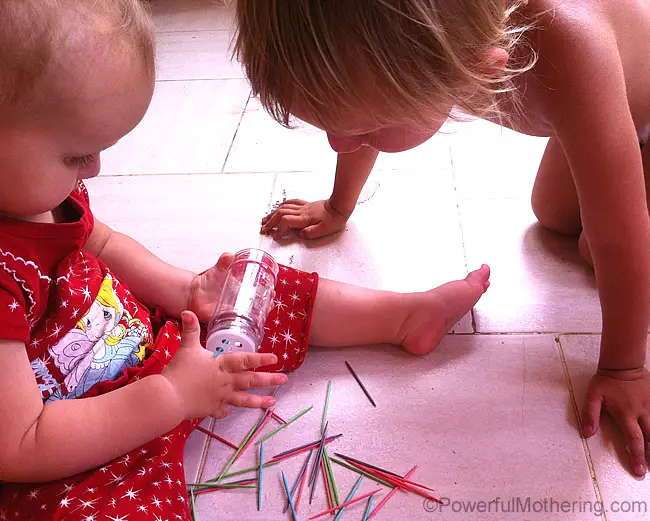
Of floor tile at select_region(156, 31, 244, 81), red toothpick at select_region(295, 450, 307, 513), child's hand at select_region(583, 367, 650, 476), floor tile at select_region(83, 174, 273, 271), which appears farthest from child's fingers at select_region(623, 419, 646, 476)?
floor tile at select_region(156, 31, 244, 81)

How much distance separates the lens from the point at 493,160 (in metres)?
1.28

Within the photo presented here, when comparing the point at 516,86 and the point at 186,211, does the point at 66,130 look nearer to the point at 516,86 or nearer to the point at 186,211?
the point at 516,86

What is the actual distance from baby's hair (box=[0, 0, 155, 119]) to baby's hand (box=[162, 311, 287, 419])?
30 cm

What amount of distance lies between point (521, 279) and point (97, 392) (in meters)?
0.66

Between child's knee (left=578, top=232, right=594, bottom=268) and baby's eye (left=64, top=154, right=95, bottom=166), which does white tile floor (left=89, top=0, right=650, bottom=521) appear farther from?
baby's eye (left=64, top=154, right=95, bottom=166)

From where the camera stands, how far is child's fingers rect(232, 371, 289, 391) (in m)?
0.73

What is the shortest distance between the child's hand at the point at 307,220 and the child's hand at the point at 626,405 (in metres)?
0.51

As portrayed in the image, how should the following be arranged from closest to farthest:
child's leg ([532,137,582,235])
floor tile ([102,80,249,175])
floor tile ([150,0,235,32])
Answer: child's leg ([532,137,582,235]) → floor tile ([102,80,249,175]) → floor tile ([150,0,235,32])

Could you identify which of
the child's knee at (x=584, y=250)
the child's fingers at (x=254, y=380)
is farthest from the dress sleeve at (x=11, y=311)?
the child's knee at (x=584, y=250)

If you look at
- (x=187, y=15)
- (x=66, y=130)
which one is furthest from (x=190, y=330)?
(x=187, y=15)

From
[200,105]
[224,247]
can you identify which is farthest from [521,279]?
[200,105]

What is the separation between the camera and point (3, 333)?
Answer: 571 mm

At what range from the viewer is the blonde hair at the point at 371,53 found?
498 millimetres

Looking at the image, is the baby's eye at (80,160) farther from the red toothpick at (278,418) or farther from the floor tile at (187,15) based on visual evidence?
the floor tile at (187,15)
